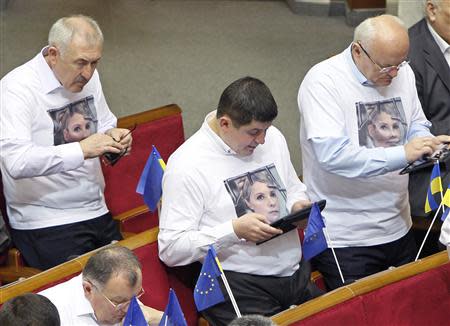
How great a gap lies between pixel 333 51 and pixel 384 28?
3.61 meters

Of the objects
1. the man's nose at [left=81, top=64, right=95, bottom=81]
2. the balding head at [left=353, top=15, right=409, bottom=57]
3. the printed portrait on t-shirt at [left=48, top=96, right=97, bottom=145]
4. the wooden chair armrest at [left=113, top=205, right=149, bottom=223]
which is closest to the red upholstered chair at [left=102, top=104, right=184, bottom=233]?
the wooden chair armrest at [left=113, top=205, right=149, bottom=223]

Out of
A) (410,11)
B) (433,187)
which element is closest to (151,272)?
(433,187)

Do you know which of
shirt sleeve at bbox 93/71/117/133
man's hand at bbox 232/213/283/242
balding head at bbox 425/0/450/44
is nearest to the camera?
man's hand at bbox 232/213/283/242

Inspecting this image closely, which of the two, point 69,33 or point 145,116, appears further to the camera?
point 145,116

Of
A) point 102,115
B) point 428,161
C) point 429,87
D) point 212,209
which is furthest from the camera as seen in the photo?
point 429,87

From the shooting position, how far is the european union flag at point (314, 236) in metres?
4.13

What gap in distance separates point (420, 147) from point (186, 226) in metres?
0.98

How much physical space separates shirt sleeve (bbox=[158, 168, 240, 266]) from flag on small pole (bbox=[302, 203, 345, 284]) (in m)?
0.31

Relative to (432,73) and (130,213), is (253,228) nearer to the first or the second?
(130,213)

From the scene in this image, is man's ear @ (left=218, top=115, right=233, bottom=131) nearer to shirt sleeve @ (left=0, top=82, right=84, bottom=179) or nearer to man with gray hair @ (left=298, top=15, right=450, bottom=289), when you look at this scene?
man with gray hair @ (left=298, top=15, right=450, bottom=289)

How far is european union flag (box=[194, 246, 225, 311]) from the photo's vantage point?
3.89m

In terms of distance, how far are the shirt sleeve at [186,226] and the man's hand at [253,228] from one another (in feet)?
0.10

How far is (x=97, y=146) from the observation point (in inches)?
171

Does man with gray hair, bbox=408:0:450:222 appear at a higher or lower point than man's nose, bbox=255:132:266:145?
→ lower
